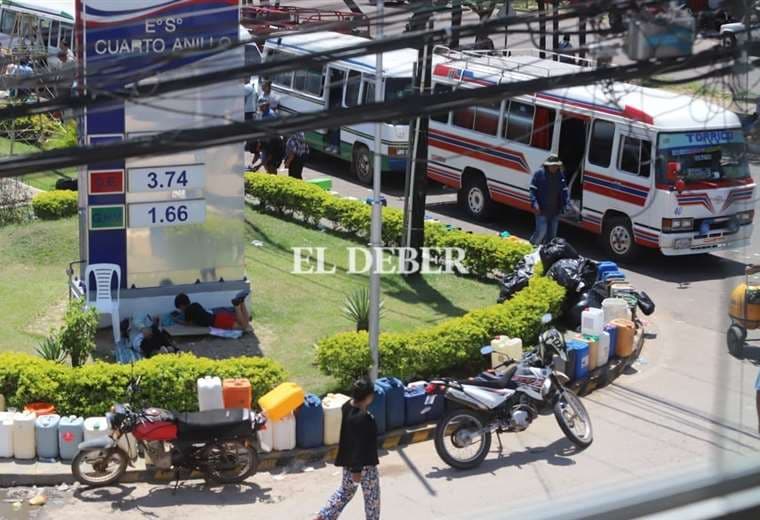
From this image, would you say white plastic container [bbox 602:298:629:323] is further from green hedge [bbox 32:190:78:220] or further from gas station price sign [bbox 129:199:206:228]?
green hedge [bbox 32:190:78:220]

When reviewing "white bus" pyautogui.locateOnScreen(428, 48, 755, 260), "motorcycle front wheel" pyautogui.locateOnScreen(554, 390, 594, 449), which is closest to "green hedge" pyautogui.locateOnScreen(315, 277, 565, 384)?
"motorcycle front wheel" pyautogui.locateOnScreen(554, 390, 594, 449)

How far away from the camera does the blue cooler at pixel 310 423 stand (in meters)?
10.3

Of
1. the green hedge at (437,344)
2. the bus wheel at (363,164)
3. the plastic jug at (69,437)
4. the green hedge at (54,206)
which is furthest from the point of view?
the bus wheel at (363,164)

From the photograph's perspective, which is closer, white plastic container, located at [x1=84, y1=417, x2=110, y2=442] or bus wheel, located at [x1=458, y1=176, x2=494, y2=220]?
white plastic container, located at [x1=84, y1=417, x2=110, y2=442]

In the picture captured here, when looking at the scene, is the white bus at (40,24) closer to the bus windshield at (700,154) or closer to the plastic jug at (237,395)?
the bus windshield at (700,154)

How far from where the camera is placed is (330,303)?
46.9ft

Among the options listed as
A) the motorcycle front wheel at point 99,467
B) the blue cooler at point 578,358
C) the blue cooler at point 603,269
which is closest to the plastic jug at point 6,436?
the motorcycle front wheel at point 99,467

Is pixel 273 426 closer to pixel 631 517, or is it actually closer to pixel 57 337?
pixel 57 337

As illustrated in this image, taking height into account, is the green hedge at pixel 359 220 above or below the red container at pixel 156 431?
below

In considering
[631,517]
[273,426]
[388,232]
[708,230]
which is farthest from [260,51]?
[631,517]

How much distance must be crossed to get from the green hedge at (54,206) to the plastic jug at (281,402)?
7785 millimetres

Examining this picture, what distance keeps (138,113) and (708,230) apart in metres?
7.94

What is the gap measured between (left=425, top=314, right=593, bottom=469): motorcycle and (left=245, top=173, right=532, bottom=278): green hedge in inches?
169

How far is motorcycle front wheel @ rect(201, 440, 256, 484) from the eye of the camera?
31.8 feet
